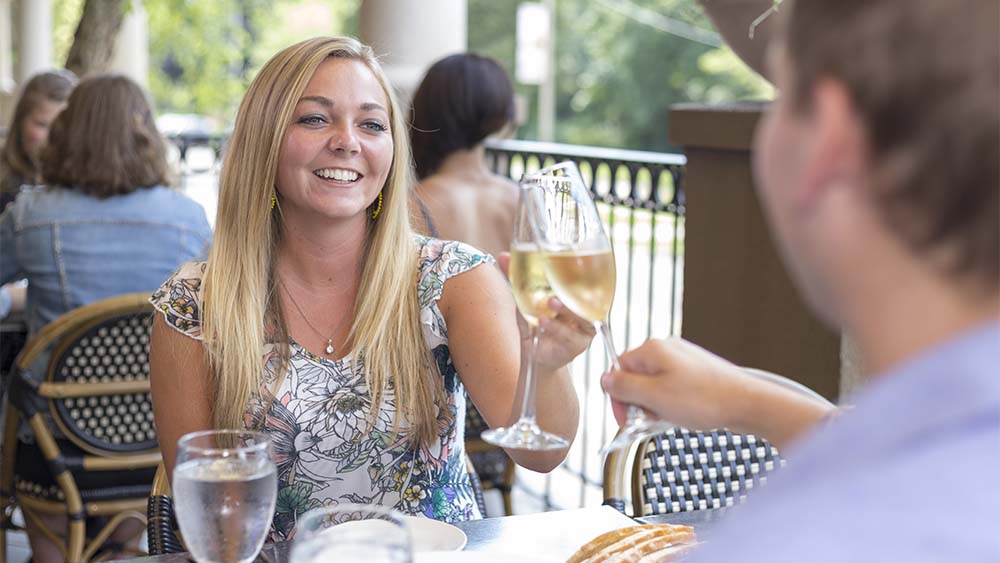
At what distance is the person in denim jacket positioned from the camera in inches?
154

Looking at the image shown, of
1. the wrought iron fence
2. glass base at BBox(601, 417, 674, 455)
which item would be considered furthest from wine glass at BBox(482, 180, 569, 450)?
the wrought iron fence

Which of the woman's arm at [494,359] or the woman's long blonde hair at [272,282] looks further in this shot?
the woman's long blonde hair at [272,282]

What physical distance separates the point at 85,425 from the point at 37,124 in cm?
235

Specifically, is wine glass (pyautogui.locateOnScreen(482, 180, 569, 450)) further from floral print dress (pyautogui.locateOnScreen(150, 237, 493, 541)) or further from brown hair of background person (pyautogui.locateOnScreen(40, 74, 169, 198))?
brown hair of background person (pyautogui.locateOnScreen(40, 74, 169, 198))

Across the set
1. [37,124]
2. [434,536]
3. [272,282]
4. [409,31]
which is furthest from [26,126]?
[434,536]

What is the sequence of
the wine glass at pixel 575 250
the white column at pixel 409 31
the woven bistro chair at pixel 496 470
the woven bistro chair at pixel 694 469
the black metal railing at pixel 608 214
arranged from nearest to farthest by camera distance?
the wine glass at pixel 575 250 → the woven bistro chair at pixel 694 469 → the woven bistro chair at pixel 496 470 → the black metal railing at pixel 608 214 → the white column at pixel 409 31

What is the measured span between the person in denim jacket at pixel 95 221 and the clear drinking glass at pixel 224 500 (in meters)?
2.70

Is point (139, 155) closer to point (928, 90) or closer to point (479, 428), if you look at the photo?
point (479, 428)

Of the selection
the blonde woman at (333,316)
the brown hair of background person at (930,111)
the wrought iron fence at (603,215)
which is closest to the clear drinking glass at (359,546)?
the brown hair of background person at (930,111)

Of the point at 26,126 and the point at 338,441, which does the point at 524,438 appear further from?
the point at 26,126

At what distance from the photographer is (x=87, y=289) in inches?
154

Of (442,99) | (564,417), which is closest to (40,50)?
(442,99)

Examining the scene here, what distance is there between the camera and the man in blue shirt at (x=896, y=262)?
71cm

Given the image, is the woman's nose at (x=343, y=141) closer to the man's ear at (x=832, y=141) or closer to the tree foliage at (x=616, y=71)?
the man's ear at (x=832, y=141)
